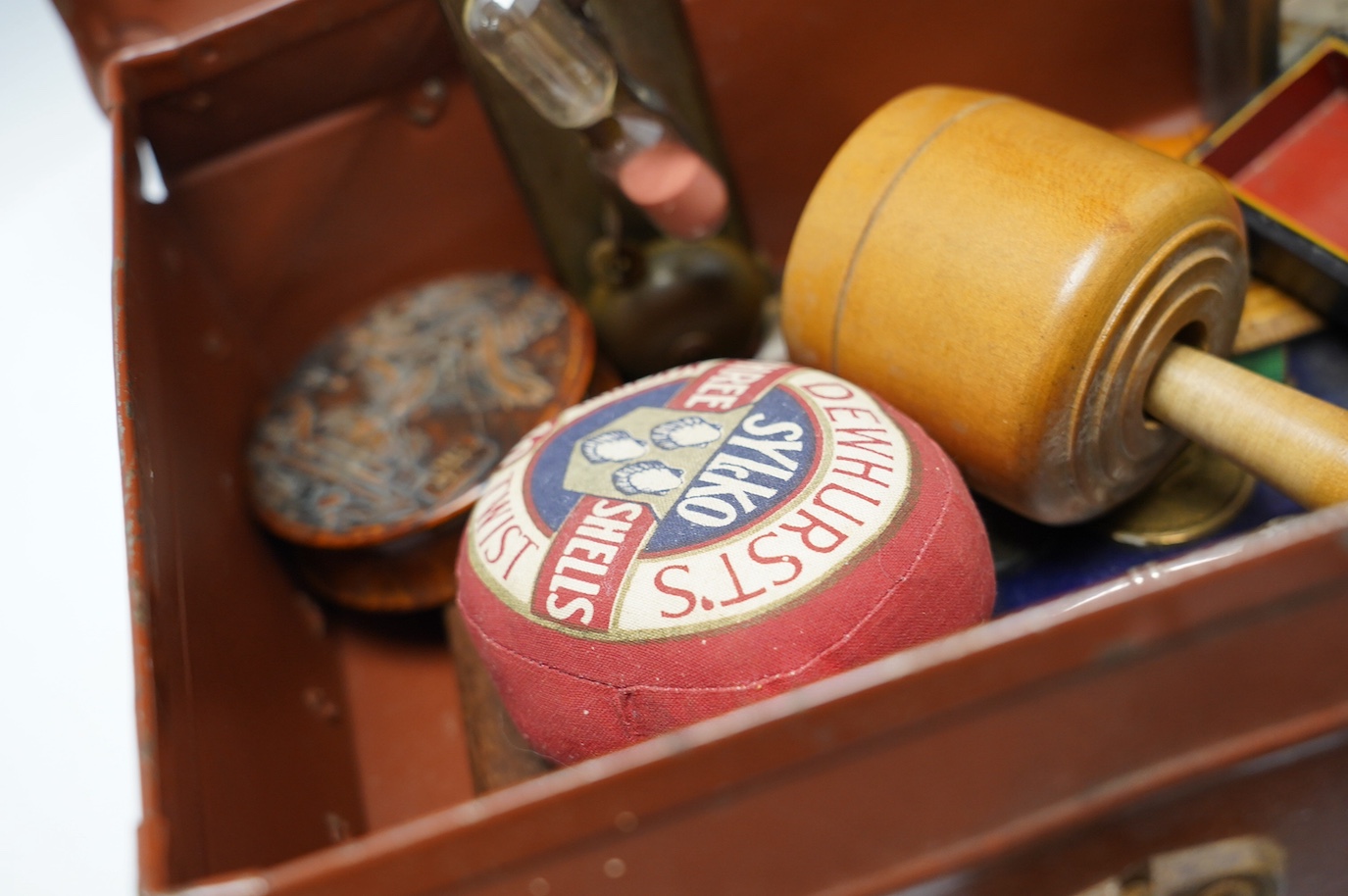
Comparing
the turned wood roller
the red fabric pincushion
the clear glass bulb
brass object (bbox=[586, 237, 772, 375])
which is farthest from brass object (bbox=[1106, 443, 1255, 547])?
the clear glass bulb

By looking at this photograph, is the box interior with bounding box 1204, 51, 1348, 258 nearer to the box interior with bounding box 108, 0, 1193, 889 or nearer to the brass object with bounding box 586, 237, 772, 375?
the box interior with bounding box 108, 0, 1193, 889

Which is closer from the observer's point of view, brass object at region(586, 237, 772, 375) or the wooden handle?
the wooden handle

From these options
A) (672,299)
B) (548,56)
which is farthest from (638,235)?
(548,56)

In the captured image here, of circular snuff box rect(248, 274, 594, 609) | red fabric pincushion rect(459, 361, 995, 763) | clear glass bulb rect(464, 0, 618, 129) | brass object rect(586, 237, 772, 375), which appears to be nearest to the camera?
red fabric pincushion rect(459, 361, 995, 763)

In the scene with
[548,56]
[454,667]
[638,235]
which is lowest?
[454,667]

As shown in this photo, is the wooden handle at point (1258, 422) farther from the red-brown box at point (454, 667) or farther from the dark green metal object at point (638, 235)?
the dark green metal object at point (638, 235)

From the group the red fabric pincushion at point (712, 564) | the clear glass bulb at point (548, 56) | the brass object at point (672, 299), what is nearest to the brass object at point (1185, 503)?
the red fabric pincushion at point (712, 564)

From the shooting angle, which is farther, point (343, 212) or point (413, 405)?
point (343, 212)

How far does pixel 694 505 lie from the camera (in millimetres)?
641

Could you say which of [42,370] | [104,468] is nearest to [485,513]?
[104,468]

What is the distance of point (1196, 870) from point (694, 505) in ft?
1.14

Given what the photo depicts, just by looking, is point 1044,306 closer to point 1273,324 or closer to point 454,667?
point 1273,324

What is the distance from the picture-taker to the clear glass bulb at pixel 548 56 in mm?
828

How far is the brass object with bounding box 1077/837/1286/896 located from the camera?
604 millimetres
